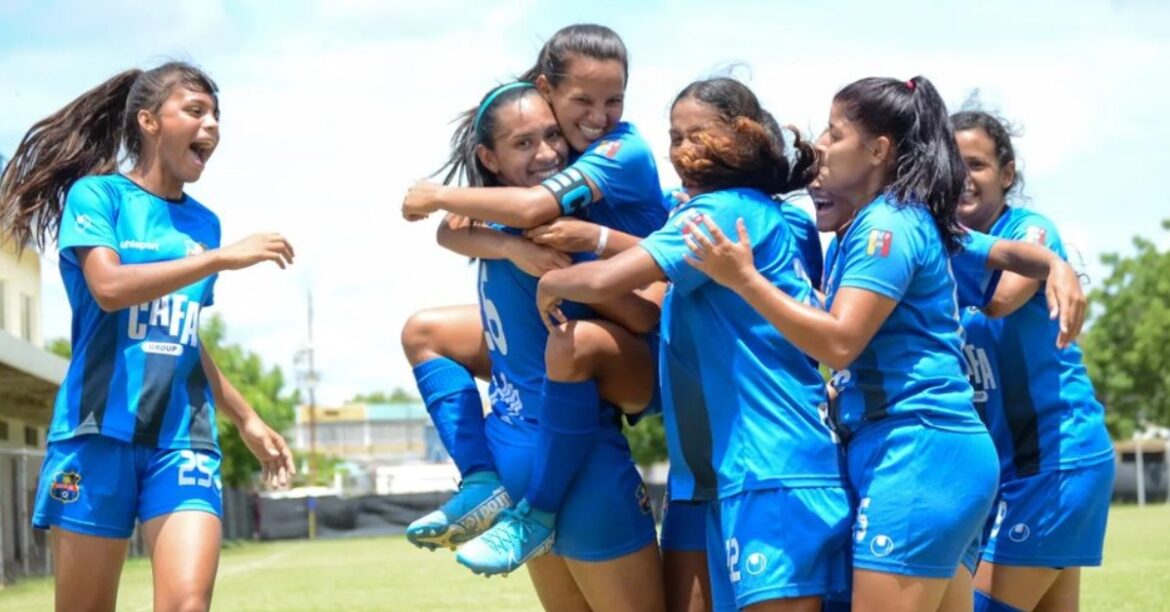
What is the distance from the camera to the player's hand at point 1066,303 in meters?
4.86

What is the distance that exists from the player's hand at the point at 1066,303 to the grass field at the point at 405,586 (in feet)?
21.8

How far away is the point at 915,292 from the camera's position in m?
4.23

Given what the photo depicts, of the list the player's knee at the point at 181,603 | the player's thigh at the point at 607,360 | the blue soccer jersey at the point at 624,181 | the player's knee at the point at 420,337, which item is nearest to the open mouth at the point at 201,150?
the player's knee at the point at 420,337

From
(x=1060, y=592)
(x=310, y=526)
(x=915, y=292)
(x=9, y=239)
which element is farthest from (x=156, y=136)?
(x=310, y=526)

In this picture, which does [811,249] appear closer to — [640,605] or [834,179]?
[834,179]

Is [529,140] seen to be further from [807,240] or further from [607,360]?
[807,240]

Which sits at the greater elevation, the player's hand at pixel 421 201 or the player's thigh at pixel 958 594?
the player's hand at pixel 421 201

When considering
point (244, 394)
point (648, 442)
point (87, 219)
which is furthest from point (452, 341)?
point (648, 442)

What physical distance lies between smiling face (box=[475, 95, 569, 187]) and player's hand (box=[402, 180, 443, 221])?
0.86 ft

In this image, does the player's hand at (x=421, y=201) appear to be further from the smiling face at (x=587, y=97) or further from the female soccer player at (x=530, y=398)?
the smiling face at (x=587, y=97)

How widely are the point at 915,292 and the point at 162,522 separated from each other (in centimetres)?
266

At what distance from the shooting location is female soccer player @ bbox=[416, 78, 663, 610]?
4.88 meters

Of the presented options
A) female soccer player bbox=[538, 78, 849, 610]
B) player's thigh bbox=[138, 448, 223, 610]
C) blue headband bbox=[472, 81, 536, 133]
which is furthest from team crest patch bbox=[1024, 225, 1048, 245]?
player's thigh bbox=[138, 448, 223, 610]

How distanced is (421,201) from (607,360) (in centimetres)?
80
